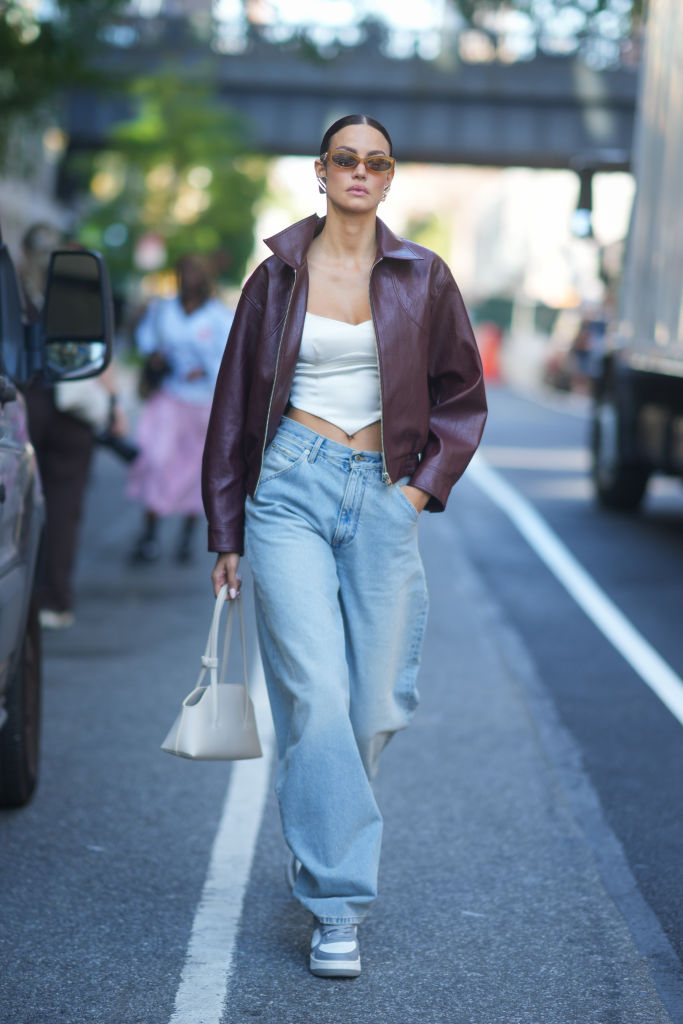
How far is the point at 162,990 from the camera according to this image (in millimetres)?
3744

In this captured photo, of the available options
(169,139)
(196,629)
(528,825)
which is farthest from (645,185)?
(169,139)

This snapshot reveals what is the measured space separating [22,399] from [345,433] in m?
1.30

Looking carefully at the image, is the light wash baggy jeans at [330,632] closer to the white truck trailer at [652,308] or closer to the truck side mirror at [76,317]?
the truck side mirror at [76,317]

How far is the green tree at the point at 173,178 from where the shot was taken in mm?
40750

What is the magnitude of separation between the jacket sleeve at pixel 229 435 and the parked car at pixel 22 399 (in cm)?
70

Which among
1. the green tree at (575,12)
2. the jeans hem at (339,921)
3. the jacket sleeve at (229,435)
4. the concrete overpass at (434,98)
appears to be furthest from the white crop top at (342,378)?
the concrete overpass at (434,98)

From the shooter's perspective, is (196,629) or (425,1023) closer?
(425,1023)

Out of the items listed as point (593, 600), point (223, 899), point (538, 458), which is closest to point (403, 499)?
point (223, 899)

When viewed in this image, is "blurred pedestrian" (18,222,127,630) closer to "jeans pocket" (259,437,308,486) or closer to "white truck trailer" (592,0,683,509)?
"jeans pocket" (259,437,308,486)

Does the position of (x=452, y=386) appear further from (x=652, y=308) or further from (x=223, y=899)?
(x=652, y=308)

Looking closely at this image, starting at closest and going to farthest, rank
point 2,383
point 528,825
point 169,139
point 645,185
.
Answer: point 2,383 < point 528,825 < point 645,185 < point 169,139

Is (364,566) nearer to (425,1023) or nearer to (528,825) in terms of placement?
(425,1023)

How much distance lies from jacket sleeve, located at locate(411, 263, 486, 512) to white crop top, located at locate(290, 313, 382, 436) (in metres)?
0.19

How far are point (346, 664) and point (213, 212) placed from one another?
4188 centimetres
